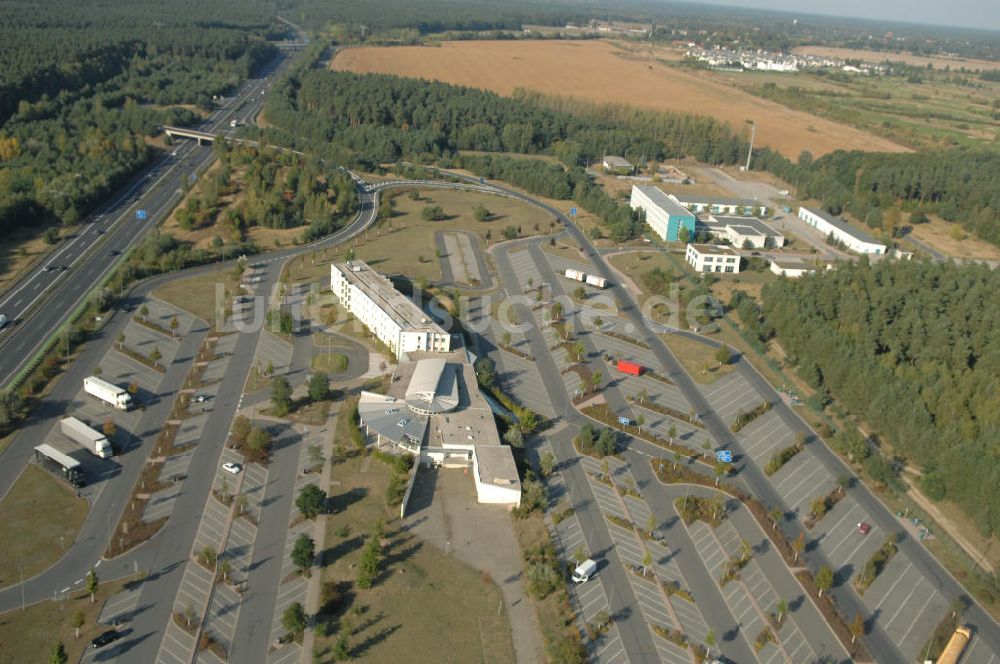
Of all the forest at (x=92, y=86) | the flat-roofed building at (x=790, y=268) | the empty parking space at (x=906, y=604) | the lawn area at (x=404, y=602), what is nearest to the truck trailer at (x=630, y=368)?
the empty parking space at (x=906, y=604)

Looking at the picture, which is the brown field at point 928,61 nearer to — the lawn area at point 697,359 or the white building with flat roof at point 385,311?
the lawn area at point 697,359

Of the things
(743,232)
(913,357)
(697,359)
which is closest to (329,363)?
(697,359)

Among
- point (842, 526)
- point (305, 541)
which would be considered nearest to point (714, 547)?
point (842, 526)

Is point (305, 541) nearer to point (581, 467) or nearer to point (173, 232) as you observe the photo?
point (581, 467)

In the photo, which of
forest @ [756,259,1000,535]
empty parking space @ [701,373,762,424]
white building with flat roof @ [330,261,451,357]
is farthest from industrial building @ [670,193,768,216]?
white building with flat roof @ [330,261,451,357]

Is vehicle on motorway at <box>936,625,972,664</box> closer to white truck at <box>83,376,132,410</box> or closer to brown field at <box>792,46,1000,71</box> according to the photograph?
white truck at <box>83,376,132,410</box>

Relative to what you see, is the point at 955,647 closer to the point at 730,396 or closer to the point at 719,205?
the point at 730,396
